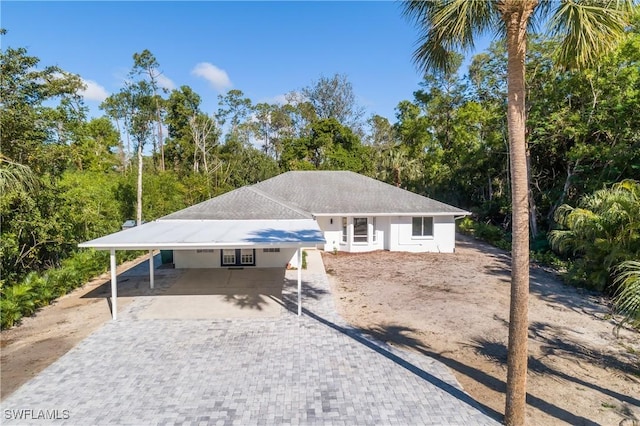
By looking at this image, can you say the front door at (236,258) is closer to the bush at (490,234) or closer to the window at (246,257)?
the window at (246,257)

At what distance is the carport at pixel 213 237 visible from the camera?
10305mm

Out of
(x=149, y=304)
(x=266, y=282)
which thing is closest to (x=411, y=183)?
(x=266, y=282)

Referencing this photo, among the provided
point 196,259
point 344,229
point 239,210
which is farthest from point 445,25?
point 344,229

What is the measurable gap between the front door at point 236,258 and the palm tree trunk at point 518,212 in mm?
12498

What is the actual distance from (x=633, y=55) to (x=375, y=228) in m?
15.0

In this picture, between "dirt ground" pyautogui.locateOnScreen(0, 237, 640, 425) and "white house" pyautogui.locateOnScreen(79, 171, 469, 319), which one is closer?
"dirt ground" pyautogui.locateOnScreen(0, 237, 640, 425)

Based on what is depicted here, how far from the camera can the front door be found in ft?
54.6

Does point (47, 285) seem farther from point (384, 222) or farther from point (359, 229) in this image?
point (384, 222)

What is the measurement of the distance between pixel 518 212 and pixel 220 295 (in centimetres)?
1010

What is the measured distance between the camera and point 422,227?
A: 69.8 feet

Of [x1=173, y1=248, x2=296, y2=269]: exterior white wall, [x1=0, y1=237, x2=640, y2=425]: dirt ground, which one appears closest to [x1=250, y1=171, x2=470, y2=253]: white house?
[x1=173, y1=248, x2=296, y2=269]: exterior white wall

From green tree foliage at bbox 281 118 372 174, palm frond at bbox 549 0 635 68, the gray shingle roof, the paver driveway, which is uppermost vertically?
green tree foliage at bbox 281 118 372 174

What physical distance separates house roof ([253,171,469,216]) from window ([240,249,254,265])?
4.01 m

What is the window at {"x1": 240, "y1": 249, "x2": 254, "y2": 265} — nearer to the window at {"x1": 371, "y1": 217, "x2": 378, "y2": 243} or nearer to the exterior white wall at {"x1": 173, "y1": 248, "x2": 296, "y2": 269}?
the exterior white wall at {"x1": 173, "y1": 248, "x2": 296, "y2": 269}
